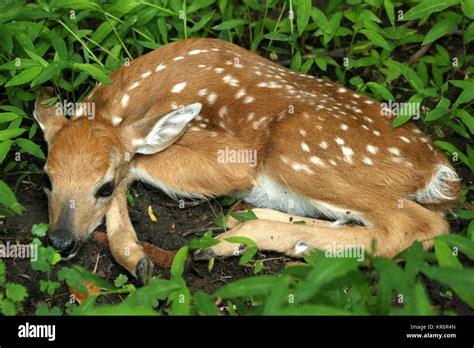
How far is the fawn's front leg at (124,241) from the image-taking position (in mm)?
4750

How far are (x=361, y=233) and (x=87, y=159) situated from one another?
1.84m

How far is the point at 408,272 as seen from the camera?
388 centimetres

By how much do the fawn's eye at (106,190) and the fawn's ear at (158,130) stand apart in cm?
34

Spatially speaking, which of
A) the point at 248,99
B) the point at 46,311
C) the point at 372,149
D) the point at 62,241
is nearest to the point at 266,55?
the point at 248,99

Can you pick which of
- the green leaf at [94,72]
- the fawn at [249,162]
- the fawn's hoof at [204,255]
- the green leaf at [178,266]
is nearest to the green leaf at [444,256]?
the fawn at [249,162]

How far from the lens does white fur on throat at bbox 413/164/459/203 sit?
17.2 ft

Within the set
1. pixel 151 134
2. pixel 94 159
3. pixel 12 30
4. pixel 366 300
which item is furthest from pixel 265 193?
pixel 12 30

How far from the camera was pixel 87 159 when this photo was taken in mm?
4859

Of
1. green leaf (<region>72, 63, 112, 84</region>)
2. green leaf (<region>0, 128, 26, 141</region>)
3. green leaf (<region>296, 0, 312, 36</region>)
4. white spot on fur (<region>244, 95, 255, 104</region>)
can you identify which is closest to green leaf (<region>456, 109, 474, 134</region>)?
green leaf (<region>296, 0, 312, 36</region>)

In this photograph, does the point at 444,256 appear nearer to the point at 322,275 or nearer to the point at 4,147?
the point at 322,275

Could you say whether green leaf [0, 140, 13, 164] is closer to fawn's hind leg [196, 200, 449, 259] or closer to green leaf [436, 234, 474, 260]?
fawn's hind leg [196, 200, 449, 259]

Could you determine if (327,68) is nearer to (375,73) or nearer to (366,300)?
(375,73)

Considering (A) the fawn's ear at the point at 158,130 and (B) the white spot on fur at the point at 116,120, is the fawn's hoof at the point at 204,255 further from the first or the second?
(B) the white spot on fur at the point at 116,120

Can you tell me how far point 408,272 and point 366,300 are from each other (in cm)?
29
